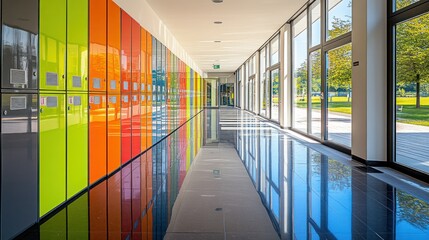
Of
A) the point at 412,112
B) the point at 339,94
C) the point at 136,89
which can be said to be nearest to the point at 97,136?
the point at 136,89

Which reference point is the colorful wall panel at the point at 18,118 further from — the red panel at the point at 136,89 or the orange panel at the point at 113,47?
the red panel at the point at 136,89

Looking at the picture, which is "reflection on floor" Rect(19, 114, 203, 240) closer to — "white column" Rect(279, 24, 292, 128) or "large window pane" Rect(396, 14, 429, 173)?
"large window pane" Rect(396, 14, 429, 173)

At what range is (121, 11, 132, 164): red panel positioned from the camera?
22.5ft

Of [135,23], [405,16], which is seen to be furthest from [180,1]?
[405,16]

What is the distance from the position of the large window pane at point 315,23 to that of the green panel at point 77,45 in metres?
6.94

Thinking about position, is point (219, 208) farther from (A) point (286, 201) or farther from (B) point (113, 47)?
(B) point (113, 47)

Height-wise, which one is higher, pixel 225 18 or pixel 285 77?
pixel 225 18

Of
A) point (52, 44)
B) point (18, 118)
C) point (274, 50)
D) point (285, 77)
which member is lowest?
point (18, 118)

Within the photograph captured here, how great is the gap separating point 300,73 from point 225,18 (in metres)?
3.00

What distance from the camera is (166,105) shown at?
11883 mm

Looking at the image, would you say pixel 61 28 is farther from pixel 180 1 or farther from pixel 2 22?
pixel 180 1

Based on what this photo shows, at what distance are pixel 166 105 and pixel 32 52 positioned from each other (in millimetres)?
8311

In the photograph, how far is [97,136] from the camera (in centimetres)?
550

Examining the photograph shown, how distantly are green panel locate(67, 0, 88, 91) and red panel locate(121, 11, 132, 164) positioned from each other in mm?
1863
